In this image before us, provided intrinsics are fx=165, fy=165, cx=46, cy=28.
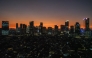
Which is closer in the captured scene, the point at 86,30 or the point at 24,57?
the point at 24,57

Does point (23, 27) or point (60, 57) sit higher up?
point (23, 27)

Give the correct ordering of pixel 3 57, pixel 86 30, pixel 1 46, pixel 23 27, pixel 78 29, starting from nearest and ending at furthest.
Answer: pixel 3 57 → pixel 1 46 → pixel 86 30 → pixel 78 29 → pixel 23 27

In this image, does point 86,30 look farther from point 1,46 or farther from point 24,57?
point 24,57

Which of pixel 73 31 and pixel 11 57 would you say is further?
pixel 73 31

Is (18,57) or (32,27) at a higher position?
Answer: (32,27)

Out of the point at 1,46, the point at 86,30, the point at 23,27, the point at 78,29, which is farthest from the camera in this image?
the point at 23,27

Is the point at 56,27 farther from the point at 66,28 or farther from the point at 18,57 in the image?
the point at 18,57

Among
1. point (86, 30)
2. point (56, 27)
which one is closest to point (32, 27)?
point (56, 27)

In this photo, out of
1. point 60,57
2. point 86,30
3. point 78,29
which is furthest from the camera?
point 78,29

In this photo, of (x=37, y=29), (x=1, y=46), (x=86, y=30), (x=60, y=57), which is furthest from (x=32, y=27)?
(x=60, y=57)
